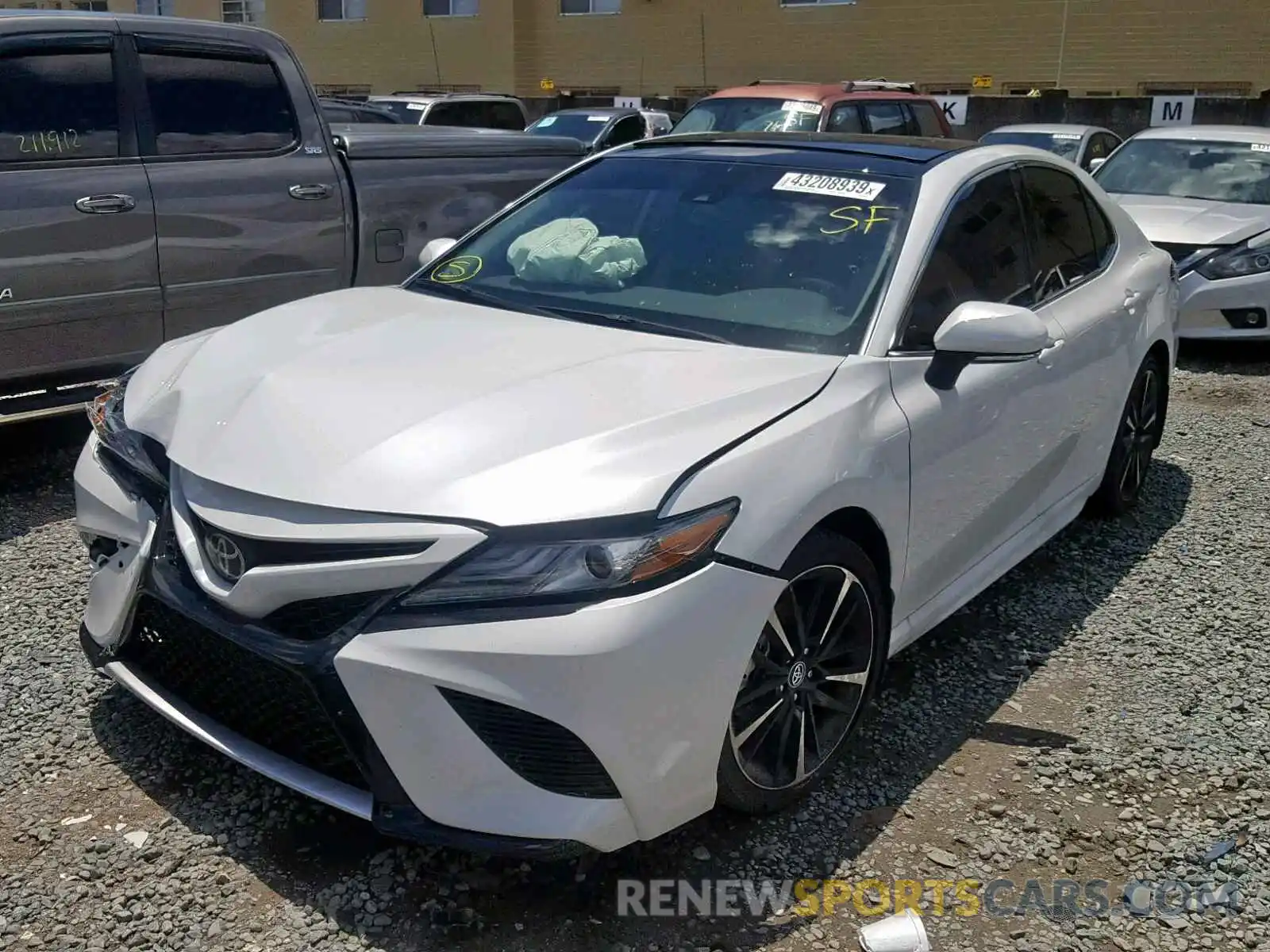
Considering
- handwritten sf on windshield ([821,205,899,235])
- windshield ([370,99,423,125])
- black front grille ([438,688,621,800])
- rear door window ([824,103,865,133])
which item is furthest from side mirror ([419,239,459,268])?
windshield ([370,99,423,125])

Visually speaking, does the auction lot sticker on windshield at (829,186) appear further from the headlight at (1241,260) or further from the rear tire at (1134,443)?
the headlight at (1241,260)

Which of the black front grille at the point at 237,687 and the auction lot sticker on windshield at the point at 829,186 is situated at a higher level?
the auction lot sticker on windshield at the point at 829,186

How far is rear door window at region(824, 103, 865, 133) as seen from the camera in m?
11.2

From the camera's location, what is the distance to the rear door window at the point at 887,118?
38.8 feet

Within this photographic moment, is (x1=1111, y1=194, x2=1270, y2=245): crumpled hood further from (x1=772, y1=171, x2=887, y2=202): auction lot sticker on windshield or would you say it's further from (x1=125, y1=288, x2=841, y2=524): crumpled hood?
(x1=125, y1=288, x2=841, y2=524): crumpled hood

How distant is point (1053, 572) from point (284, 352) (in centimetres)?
314

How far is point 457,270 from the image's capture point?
4.17 metres

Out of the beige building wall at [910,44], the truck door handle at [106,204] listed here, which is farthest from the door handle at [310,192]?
the beige building wall at [910,44]

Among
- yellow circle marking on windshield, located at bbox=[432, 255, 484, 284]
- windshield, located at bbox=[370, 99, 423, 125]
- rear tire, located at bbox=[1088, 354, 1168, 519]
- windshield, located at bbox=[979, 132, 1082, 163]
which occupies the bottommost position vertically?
rear tire, located at bbox=[1088, 354, 1168, 519]

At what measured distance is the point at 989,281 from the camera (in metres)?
3.93

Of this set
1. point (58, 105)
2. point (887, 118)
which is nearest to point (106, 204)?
point (58, 105)

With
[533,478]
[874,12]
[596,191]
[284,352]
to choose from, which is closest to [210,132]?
[596,191]

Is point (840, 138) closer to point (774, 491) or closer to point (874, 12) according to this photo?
point (774, 491)

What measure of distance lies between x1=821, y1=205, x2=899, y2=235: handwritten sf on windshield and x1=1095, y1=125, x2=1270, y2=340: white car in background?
5707 millimetres
